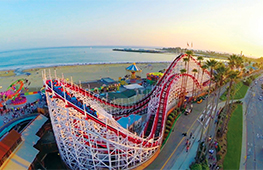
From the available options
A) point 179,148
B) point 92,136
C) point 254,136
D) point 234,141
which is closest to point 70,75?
point 92,136

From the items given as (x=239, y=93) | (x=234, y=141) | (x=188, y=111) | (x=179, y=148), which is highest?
(x=239, y=93)

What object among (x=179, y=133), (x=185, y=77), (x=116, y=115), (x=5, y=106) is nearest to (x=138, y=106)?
(x=116, y=115)

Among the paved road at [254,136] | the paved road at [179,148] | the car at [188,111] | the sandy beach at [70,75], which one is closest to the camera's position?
the paved road at [179,148]

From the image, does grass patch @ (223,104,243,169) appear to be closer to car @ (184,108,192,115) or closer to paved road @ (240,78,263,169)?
paved road @ (240,78,263,169)

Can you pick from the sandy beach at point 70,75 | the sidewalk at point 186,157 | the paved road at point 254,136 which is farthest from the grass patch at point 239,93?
the sandy beach at point 70,75

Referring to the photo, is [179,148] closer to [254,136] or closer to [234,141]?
[234,141]

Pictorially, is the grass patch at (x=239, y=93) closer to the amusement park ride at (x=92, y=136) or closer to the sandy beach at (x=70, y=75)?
the amusement park ride at (x=92, y=136)

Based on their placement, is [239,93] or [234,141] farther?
[239,93]

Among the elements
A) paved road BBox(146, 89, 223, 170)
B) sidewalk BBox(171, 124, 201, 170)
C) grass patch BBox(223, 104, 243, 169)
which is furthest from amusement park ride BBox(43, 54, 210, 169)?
grass patch BBox(223, 104, 243, 169)

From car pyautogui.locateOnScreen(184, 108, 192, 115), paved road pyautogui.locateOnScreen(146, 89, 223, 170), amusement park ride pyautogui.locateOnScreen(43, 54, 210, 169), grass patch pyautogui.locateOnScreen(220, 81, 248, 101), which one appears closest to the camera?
amusement park ride pyautogui.locateOnScreen(43, 54, 210, 169)

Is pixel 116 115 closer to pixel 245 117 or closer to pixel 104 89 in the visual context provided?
pixel 104 89
